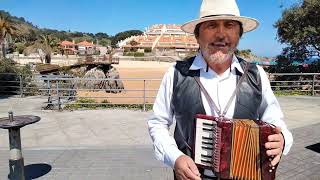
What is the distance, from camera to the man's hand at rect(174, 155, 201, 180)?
5.69ft

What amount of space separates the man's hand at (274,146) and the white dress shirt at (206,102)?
234 millimetres

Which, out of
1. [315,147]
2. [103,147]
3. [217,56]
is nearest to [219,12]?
[217,56]

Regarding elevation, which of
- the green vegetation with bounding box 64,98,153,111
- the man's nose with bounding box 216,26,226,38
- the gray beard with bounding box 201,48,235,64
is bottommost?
the green vegetation with bounding box 64,98,153,111

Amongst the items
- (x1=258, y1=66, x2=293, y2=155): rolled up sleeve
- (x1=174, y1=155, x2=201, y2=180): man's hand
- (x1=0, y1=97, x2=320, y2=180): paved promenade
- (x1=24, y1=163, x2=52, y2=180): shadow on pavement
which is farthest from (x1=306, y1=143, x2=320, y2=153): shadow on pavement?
(x1=174, y1=155, x2=201, y2=180): man's hand

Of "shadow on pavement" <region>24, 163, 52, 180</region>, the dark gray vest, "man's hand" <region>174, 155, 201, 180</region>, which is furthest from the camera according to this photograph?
"shadow on pavement" <region>24, 163, 52, 180</region>

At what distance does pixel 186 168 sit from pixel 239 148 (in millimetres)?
291

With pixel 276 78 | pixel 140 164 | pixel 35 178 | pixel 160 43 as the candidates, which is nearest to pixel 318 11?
pixel 276 78

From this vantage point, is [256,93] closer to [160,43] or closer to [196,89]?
[196,89]

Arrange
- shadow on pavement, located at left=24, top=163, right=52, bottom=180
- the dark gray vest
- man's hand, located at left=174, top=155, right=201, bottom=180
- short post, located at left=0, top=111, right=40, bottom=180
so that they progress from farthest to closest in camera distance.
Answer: shadow on pavement, located at left=24, top=163, right=52, bottom=180, short post, located at left=0, top=111, right=40, bottom=180, the dark gray vest, man's hand, located at left=174, top=155, right=201, bottom=180

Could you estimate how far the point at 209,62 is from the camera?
1997 mm

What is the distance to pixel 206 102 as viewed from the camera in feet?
6.35

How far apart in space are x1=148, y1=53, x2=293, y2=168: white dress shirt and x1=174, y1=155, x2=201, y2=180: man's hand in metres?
0.10

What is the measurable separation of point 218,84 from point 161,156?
53 centimetres

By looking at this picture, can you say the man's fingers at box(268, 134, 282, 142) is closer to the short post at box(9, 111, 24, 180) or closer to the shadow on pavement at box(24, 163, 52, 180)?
the short post at box(9, 111, 24, 180)
